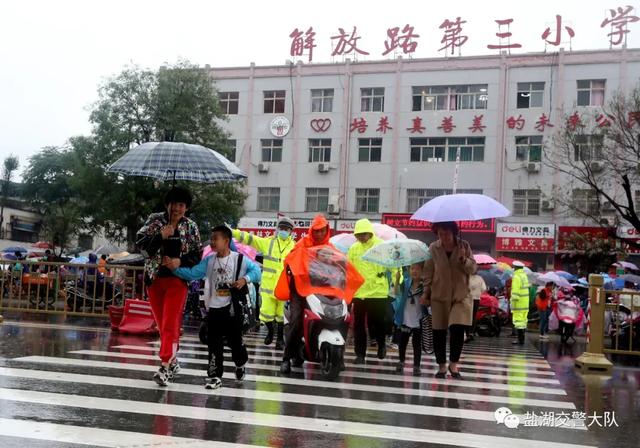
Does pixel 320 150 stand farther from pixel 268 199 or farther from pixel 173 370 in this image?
pixel 173 370

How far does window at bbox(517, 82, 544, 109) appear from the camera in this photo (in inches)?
1249

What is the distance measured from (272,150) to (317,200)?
381cm

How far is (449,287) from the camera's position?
720cm

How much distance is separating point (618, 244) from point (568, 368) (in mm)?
20700

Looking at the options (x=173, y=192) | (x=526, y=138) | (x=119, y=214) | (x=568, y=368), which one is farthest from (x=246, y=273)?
(x=526, y=138)

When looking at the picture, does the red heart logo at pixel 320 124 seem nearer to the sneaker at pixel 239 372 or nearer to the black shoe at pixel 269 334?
the black shoe at pixel 269 334

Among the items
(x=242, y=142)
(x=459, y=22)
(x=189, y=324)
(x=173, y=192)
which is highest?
(x=459, y=22)

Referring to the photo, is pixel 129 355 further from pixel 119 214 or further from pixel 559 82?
pixel 559 82

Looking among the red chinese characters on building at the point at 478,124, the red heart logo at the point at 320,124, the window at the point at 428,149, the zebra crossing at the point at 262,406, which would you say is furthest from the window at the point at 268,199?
the zebra crossing at the point at 262,406

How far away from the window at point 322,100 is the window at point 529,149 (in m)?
9.82

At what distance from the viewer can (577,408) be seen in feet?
19.8

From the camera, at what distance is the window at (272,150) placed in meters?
35.6

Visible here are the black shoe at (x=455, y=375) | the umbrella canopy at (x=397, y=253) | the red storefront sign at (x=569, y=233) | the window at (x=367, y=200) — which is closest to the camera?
the black shoe at (x=455, y=375)

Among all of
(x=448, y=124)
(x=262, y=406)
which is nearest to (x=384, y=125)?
(x=448, y=124)
